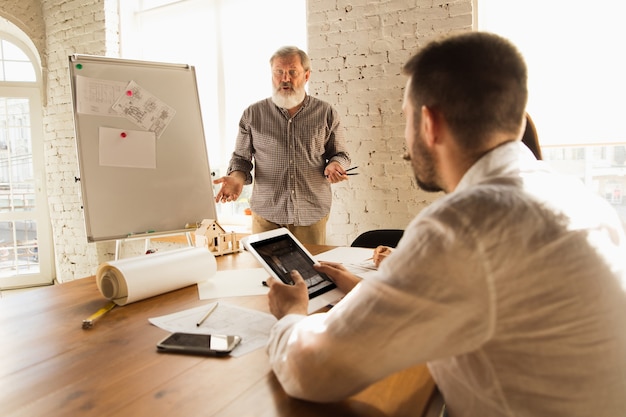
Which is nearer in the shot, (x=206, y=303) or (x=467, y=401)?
(x=467, y=401)

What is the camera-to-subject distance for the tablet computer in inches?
48.6

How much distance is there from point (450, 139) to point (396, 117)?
241cm

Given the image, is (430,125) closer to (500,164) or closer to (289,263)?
(500,164)

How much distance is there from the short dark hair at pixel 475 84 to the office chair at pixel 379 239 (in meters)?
1.62

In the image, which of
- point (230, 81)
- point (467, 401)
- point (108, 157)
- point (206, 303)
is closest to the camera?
point (467, 401)

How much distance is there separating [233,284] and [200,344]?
1.71 ft

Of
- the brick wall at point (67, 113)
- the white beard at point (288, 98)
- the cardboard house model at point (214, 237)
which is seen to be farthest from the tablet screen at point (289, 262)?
the brick wall at point (67, 113)

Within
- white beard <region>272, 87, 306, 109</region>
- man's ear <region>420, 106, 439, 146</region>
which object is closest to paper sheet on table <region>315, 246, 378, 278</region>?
man's ear <region>420, 106, 439, 146</region>

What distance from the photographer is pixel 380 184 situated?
320 centimetres

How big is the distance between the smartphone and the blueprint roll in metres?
0.33

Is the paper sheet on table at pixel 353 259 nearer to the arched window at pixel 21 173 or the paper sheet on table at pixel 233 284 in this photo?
the paper sheet on table at pixel 233 284

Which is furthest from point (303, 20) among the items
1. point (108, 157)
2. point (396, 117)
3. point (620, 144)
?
point (620, 144)

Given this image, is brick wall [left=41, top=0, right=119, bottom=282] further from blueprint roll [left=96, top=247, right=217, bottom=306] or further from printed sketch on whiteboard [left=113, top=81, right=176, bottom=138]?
blueprint roll [left=96, top=247, right=217, bottom=306]

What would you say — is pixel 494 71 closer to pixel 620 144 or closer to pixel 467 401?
pixel 467 401
